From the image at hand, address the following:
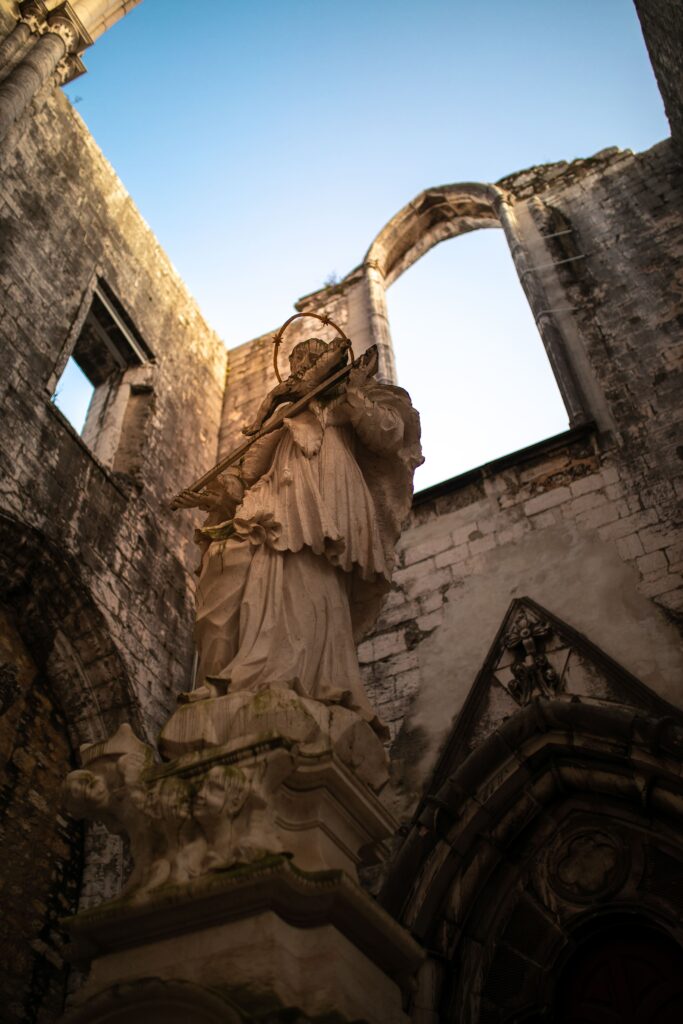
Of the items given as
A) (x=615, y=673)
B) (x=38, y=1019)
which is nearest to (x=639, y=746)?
(x=615, y=673)

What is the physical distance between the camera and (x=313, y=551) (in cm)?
327

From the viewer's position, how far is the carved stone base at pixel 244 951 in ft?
6.39

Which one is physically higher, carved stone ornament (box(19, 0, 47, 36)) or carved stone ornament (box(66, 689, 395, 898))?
carved stone ornament (box(19, 0, 47, 36))

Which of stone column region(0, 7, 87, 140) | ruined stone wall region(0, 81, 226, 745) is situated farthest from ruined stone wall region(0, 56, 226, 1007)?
stone column region(0, 7, 87, 140)

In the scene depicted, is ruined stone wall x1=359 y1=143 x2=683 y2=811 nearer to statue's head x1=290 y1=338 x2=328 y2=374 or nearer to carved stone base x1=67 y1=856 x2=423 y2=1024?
statue's head x1=290 y1=338 x2=328 y2=374

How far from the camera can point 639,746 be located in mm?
4762

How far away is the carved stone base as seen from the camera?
195 cm

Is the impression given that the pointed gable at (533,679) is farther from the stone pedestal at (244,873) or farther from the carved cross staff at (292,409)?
the stone pedestal at (244,873)

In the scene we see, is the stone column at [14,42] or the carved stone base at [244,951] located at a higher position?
the stone column at [14,42]

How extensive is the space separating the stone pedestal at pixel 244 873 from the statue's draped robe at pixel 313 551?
0.78 ft

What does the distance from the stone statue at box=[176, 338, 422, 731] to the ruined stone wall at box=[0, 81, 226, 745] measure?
339 cm

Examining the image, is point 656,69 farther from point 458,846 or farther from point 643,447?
point 458,846

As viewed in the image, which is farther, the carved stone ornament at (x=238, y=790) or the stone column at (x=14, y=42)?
the stone column at (x=14, y=42)

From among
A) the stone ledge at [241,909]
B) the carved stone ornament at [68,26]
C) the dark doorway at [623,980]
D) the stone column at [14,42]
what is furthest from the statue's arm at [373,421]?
the carved stone ornament at [68,26]
